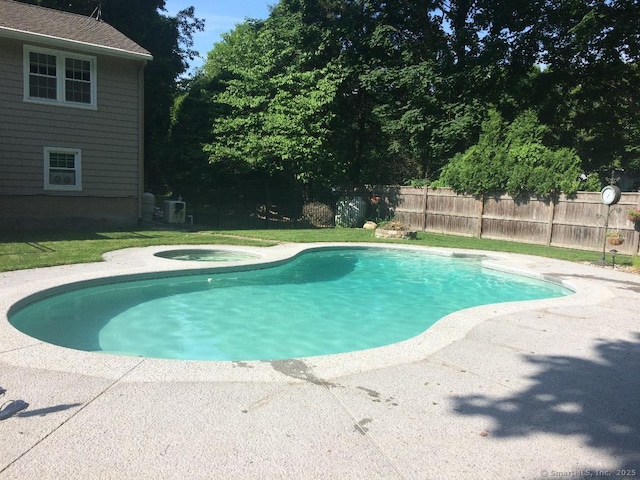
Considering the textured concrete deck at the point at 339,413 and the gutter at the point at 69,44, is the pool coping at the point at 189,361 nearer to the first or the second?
the textured concrete deck at the point at 339,413

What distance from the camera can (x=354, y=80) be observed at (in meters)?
22.9

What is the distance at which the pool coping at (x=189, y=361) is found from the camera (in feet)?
13.0

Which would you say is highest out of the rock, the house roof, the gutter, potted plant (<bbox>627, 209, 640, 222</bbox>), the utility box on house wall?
the house roof

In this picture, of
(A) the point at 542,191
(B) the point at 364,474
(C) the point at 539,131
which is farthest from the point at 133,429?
(C) the point at 539,131

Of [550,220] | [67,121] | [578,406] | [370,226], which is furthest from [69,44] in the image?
[550,220]

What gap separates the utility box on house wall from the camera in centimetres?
1861

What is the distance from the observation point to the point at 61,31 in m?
14.6

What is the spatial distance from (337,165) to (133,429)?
753 inches

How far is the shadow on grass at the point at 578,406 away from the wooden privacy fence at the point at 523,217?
377 inches

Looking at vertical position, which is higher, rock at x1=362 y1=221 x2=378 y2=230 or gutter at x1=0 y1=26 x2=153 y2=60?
gutter at x1=0 y1=26 x2=153 y2=60

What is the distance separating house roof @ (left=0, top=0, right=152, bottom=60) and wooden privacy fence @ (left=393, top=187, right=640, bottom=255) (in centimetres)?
1231

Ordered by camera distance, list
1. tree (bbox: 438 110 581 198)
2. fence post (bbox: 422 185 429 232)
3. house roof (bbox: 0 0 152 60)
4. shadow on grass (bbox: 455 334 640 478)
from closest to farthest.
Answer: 1. shadow on grass (bbox: 455 334 640 478)
2. house roof (bbox: 0 0 152 60)
3. tree (bbox: 438 110 581 198)
4. fence post (bbox: 422 185 429 232)

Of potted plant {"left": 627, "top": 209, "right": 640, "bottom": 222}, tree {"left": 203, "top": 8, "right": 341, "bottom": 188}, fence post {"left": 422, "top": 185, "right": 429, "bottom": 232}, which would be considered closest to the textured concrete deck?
potted plant {"left": 627, "top": 209, "right": 640, "bottom": 222}

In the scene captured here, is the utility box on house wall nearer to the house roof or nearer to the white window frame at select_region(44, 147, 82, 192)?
the white window frame at select_region(44, 147, 82, 192)
